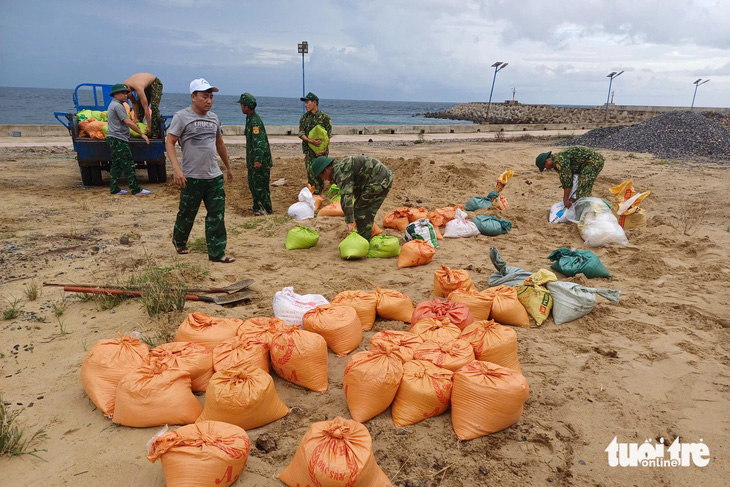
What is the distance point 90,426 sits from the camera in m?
2.21

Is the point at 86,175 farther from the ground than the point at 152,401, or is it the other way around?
the point at 86,175

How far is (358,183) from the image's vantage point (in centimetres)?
478

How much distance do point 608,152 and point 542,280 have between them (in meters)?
10.5

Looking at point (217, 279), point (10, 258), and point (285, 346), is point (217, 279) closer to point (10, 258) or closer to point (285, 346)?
point (285, 346)

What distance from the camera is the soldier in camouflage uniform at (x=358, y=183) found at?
4.45 metres

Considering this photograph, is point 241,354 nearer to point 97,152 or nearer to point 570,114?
point 97,152

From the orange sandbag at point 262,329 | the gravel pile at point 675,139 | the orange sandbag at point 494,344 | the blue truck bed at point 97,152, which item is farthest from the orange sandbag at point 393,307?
the gravel pile at point 675,139

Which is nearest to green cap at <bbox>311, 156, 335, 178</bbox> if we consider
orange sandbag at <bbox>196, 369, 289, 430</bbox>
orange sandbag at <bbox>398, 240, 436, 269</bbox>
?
orange sandbag at <bbox>398, 240, 436, 269</bbox>

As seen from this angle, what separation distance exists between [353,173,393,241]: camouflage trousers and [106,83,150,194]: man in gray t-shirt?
13.6ft

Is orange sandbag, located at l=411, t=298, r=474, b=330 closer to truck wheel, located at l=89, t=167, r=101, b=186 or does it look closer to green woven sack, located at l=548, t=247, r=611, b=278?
green woven sack, located at l=548, t=247, r=611, b=278

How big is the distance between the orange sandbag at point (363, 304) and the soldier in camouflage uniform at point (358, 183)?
1.38 m

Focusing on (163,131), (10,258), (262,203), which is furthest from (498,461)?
(163,131)

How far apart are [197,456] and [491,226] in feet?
14.8

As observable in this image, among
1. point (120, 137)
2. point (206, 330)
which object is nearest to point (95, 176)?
point (120, 137)
